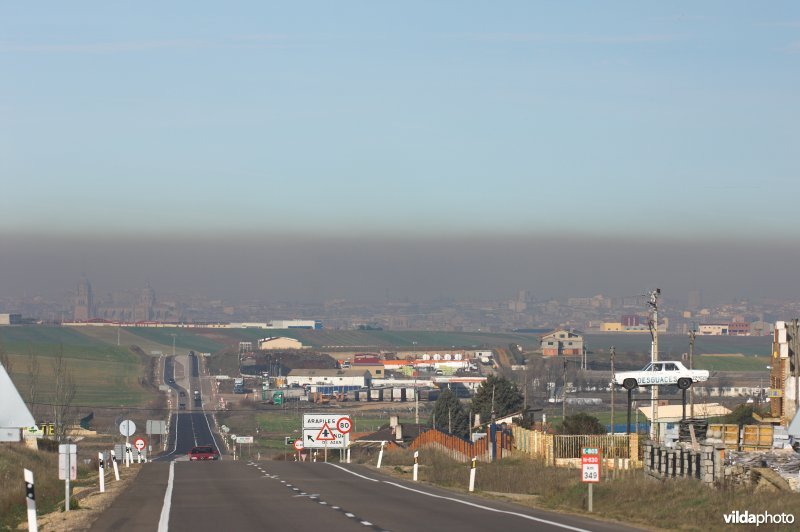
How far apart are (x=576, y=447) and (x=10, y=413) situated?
4855 centimetres

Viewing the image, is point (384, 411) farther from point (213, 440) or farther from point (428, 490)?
point (428, 490)

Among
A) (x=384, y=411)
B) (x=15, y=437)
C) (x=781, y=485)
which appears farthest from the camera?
(x=384, y=411)

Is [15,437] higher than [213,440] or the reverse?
higher

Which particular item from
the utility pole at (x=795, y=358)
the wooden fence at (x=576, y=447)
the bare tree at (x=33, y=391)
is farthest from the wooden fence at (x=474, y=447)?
the bare tree at (x=33, y=391)

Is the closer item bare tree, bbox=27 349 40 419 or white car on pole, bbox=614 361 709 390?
white car on pole, bbox=614 361 709 390

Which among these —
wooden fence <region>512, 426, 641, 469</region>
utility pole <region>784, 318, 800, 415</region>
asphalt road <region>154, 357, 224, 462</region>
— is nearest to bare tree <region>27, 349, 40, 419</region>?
asphalt road <region>154, 357, 224, 462</region>

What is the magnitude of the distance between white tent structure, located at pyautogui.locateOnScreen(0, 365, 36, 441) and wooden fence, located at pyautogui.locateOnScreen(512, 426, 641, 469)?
4064 centimetres

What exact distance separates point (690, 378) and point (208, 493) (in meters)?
35.0

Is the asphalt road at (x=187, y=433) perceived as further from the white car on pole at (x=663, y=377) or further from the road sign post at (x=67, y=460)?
the road sign post at (x=67, y=460)

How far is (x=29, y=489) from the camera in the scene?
18.6 meters

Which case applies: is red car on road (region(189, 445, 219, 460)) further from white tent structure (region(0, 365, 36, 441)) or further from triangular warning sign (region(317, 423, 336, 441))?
white tent structure (region(0, 365, 36, 441))

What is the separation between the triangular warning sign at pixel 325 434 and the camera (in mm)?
69438

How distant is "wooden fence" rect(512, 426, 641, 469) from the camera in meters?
57.0

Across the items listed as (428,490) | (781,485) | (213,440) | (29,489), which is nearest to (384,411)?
(213,440)
